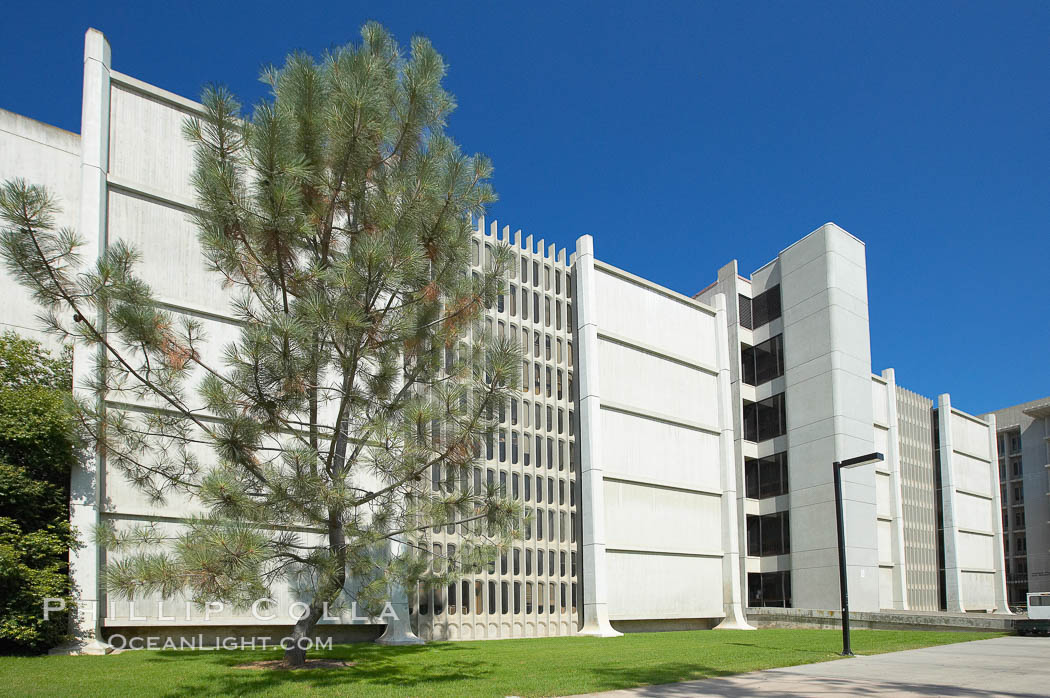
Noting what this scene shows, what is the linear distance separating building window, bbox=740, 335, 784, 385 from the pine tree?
24309mm

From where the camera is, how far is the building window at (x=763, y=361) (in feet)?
109

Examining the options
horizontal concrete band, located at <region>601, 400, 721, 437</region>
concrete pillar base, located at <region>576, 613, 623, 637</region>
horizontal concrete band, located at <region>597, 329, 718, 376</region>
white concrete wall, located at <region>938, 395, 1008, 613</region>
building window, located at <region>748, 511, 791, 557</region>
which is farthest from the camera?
white concrete wall, located at <region>938, 395, 1008, 613</region>

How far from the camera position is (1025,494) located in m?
55.9

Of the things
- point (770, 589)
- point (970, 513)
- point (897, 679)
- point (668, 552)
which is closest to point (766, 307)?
point (770, 589)

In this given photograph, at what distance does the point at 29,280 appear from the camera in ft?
31.3

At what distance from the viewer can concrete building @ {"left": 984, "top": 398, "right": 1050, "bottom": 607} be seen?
53531 mm

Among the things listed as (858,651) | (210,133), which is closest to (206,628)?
(210,133)

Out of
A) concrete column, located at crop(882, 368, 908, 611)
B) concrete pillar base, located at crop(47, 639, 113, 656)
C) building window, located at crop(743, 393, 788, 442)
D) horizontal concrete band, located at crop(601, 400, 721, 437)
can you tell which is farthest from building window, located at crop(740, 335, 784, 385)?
concrete pillar base, located at crop(47, 639, 113, 656)

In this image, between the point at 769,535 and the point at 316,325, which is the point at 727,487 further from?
the point at 316,325

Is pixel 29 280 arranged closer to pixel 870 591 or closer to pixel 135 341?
pixel 135 341

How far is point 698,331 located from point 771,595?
11.2 m

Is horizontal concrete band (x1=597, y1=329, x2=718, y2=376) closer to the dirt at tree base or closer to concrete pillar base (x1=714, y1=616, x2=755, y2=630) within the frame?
concrete pillar base (x1=714, y1=616, x2=755, y2=630)

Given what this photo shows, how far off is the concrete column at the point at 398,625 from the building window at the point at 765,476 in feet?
56.8

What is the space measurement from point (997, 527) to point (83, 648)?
146ft
